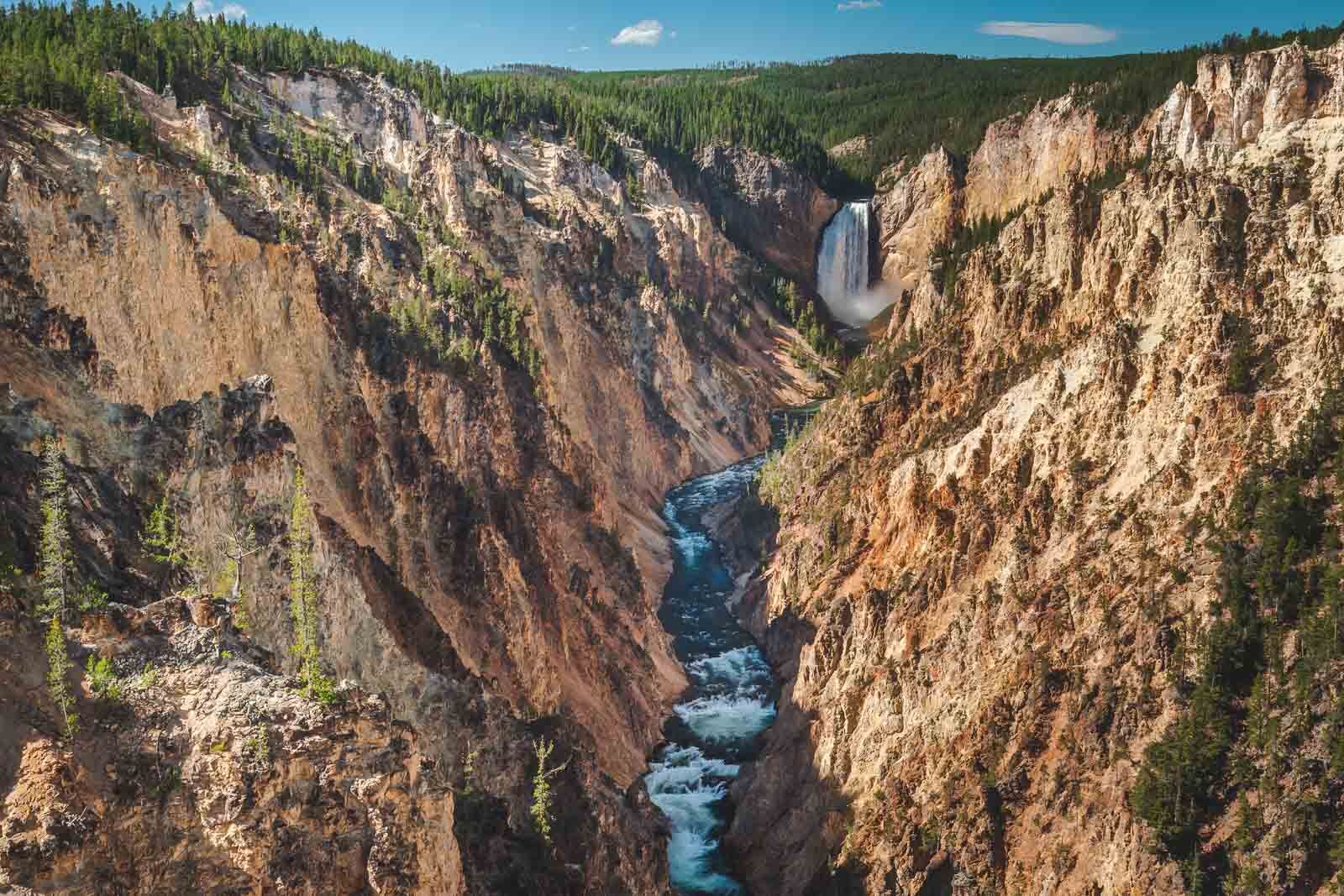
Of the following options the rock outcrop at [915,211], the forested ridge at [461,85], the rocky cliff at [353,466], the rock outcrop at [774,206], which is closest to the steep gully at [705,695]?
the rocky cliff at [353,466]

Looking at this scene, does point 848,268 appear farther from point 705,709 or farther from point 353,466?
point 353,466

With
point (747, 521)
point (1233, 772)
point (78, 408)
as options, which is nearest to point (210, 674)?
point (78, 408)

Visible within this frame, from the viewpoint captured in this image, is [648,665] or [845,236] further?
[845,236]

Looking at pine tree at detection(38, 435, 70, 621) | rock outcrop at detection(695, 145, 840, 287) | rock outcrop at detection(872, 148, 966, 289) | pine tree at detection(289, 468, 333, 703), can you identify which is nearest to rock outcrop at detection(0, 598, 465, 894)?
pine tree at detection(38, 435, 70, 621)

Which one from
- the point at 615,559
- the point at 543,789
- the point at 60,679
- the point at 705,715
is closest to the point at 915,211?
the point at 615,559

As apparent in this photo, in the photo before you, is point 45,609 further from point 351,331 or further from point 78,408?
point 351,331

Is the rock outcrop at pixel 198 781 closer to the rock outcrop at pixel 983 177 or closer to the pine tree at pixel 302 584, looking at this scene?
the pine tree at pixel 302 584
